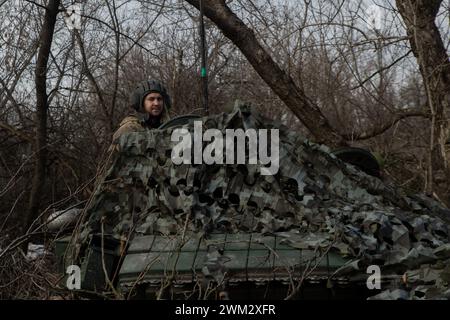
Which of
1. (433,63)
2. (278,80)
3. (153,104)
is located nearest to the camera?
(153,104)

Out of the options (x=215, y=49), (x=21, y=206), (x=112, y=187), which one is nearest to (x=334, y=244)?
(x=112, y=187)

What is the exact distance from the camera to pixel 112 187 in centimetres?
489

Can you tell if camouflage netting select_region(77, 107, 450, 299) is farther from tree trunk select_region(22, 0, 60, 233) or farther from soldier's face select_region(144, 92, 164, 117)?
tree trunk select_region(22, 0, 60, 233)

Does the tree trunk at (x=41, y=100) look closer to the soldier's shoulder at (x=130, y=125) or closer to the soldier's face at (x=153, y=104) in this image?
the soldier's face at (x=153, y=104)

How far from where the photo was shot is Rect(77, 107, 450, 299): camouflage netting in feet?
14.3

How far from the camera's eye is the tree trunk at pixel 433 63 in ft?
29.2

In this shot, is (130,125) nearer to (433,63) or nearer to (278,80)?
(278,80)

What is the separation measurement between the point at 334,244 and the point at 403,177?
681 centimetres

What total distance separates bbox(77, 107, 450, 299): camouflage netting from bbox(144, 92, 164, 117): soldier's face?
4.73ft

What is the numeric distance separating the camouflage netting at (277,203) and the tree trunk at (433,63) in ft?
13.2

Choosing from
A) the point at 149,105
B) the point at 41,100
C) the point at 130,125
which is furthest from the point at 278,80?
the point at 130,125

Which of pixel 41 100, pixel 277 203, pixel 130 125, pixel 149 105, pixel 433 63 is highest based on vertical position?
pixel 433 63

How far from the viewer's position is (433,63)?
911cm

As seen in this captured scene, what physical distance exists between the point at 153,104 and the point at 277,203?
6.93ft
